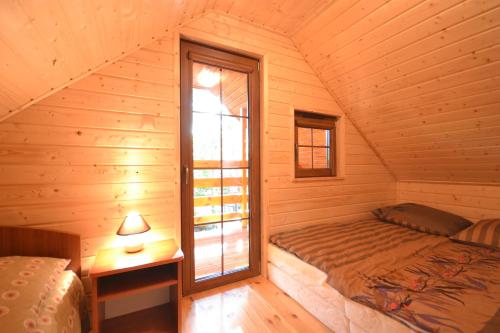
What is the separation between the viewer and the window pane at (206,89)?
198 centimetres

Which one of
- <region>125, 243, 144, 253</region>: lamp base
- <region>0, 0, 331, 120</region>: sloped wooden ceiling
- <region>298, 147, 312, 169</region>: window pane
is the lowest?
<region>125, 243, 144, 253</region>: lamp base

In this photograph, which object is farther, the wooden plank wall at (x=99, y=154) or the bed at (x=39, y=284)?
the wooden plank wall at (x=99, y=154)

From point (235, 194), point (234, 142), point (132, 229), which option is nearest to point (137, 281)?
point (132, 229)

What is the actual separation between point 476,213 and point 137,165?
11.4 ft

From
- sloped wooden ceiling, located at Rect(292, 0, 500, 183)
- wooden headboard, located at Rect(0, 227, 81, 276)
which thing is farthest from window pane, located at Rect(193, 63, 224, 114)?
wooden headboard, located at Rect(0, 227, 81, 276)

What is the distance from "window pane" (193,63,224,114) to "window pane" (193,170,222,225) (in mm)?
582

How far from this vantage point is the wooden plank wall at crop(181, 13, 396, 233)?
202cm

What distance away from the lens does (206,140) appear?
6.63 ft

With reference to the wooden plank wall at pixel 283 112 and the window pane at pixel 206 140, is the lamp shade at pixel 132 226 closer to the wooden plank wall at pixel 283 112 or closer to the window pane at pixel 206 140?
the window pane at pixel 206 140

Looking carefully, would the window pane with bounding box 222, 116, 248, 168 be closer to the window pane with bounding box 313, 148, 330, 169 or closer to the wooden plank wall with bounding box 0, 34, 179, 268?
the wooden plank wall with bounding box 0, 34, 179, 268

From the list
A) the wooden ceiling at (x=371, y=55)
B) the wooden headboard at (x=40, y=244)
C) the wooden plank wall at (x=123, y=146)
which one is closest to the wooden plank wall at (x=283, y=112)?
the wooden plank wall at (x=123, y=146)

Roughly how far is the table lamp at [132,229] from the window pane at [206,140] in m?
0.65

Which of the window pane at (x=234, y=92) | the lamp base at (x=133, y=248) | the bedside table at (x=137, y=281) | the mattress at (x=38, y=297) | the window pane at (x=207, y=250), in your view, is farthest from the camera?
the window pane at (x=234, y=92)

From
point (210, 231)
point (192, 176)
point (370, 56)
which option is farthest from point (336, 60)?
point (210, 231)
